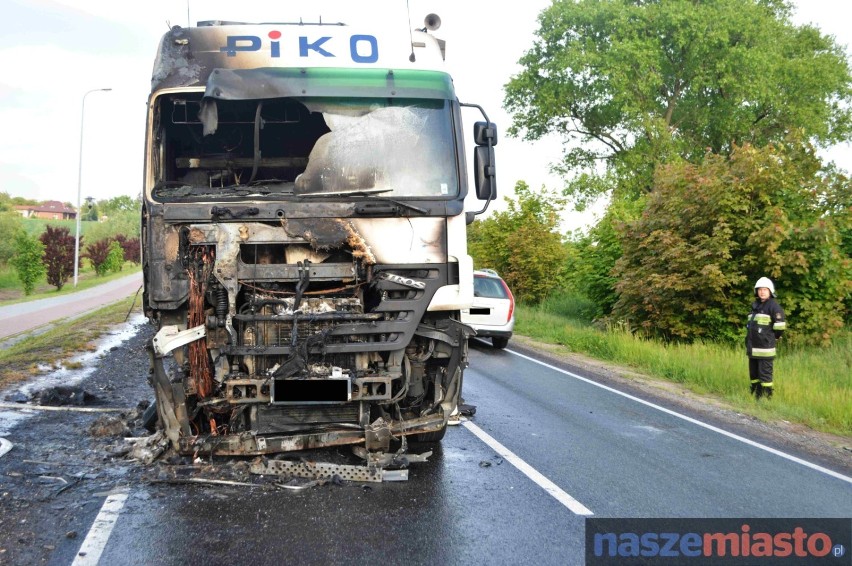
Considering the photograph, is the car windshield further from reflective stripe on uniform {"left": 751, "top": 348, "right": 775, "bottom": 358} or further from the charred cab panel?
the charred cab panel

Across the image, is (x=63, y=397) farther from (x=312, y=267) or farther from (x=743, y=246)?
(x=743, y=246)

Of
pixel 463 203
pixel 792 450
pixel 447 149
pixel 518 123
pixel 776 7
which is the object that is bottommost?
pixel 792 450

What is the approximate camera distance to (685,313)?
50.3ft

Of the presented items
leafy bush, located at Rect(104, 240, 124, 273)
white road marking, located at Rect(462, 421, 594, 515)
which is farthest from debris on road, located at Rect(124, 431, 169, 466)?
leafy bush, located at Rect(104, 240, 124, 273)

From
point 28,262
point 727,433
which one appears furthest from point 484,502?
point 28,262

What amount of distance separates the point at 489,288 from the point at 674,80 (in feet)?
75.5

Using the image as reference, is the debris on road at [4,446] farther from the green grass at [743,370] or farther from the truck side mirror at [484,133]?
the green grass at [743,370]

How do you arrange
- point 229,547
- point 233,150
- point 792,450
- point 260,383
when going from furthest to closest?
point 792,450, point 233,150, point 260,383, point 229,547

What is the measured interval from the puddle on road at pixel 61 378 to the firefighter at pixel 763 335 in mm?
8715

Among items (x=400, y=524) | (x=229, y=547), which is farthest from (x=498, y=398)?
(x=229, y=547)

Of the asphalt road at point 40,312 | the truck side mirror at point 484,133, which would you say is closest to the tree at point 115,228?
the asphalt road at point 40,312

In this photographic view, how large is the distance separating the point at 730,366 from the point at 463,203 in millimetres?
7740

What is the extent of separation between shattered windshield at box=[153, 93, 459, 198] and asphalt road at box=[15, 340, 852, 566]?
2.23 m

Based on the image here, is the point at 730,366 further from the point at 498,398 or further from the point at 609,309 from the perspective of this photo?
the point at 609,309
